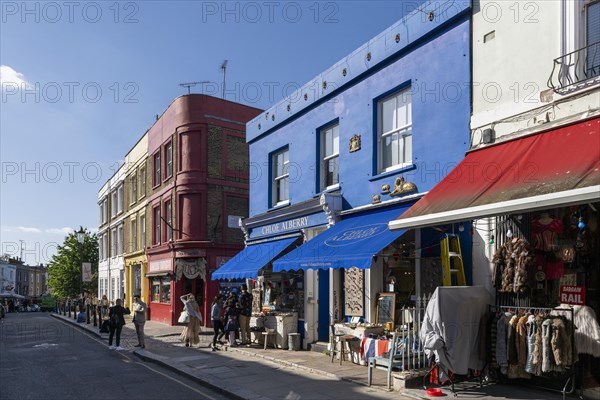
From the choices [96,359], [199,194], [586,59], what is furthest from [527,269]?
[199,194]

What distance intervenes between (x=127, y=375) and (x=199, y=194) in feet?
48.8

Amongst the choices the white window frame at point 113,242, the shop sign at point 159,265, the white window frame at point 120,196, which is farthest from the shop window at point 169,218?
the white window frame at point 113,242

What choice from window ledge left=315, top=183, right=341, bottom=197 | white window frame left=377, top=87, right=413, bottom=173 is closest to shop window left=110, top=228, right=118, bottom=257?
window ledge left=315, top=183, right=341, bottom=197

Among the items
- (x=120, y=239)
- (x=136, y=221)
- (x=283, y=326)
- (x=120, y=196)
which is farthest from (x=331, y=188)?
(x=120, y=196)

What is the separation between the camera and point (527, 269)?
27.3ft

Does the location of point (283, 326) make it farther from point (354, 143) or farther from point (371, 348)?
point (354, 143)

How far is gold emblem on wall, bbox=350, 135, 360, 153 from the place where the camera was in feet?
44.2

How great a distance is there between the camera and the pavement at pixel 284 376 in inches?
344

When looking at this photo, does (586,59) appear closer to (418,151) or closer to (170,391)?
(418,151)

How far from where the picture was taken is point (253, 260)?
1662 centimetres

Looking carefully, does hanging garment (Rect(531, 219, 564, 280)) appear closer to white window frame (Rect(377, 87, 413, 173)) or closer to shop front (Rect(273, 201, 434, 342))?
shop front (Rect(273, 201, 434, 342))

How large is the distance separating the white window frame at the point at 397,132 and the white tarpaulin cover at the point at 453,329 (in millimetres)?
3790

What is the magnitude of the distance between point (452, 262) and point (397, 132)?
369 cm

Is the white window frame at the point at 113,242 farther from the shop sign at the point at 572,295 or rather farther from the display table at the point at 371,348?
the shop sign at the point at 572,295
